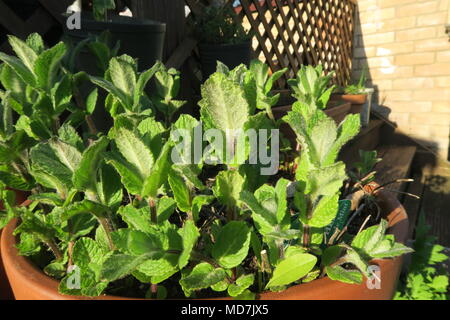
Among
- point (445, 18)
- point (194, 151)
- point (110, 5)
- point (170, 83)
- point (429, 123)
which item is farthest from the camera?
point (429, 123)

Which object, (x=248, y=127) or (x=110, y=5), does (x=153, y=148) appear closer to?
(x=248, y=127)

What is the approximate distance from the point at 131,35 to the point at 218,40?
0.92 m

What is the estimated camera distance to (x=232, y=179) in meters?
0.44

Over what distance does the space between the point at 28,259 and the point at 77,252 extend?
0.12 metres

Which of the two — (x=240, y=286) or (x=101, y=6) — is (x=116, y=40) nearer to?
(x=101, y=6)

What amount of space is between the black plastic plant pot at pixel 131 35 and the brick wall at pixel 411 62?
10.2 feet

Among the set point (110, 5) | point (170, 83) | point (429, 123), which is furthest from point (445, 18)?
point (170, 83)

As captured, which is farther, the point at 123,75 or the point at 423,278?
the point at 423,278

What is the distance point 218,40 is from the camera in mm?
2023

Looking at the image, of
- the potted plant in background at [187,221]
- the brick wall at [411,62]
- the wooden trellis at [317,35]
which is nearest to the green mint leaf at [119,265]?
the potted plant in background at [187,221]

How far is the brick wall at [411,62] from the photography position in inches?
130

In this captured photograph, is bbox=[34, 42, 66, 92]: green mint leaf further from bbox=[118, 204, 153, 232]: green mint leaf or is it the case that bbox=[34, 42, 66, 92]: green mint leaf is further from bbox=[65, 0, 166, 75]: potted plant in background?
bbox=[65, 0, 166, 75]: potted plant in background

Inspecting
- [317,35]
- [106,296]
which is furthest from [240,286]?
[317,35]

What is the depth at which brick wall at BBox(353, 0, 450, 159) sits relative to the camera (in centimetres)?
329
